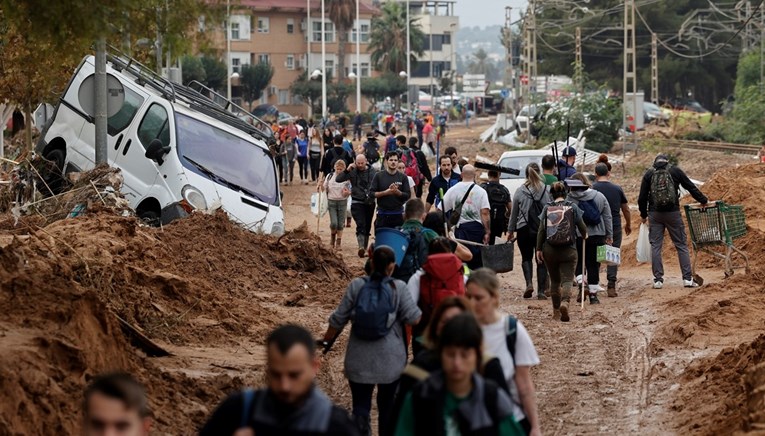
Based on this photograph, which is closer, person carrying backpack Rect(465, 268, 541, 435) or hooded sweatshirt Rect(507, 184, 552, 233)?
person carrying backpack Rect(465, 268, 541, 435)

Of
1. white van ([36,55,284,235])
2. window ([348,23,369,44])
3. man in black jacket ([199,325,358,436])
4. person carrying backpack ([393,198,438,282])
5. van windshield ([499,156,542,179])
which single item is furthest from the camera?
window ([348,23,369,44])

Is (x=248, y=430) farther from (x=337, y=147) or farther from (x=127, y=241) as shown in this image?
(x=337, y=147)

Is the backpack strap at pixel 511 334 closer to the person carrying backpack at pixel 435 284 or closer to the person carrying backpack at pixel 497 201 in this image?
the person carrying backpack at pixel 435 284

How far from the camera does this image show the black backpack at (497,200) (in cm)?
1842

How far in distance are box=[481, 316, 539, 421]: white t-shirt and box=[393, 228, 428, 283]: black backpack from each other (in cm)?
401

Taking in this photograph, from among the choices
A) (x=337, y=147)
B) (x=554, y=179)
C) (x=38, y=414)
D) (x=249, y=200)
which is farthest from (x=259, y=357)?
(x=337, y=147)

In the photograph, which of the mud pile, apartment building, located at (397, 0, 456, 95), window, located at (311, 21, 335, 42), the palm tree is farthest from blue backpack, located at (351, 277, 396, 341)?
apartment building, located at (397, 0, 456, 95)

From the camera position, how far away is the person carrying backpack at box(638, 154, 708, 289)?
1847 centimetres

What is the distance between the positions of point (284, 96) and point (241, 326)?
96.3m

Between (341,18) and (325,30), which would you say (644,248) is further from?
(325,30)

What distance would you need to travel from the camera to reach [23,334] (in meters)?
10.9

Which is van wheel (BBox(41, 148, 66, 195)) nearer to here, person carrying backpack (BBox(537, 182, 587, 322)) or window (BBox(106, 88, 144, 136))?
window (BBox(106, 88, 144, 136))

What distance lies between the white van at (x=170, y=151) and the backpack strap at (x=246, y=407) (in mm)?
13909

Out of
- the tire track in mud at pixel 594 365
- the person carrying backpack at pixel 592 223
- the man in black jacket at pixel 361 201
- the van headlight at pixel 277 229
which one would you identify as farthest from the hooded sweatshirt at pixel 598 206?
the van headlight at pixel 277 229
